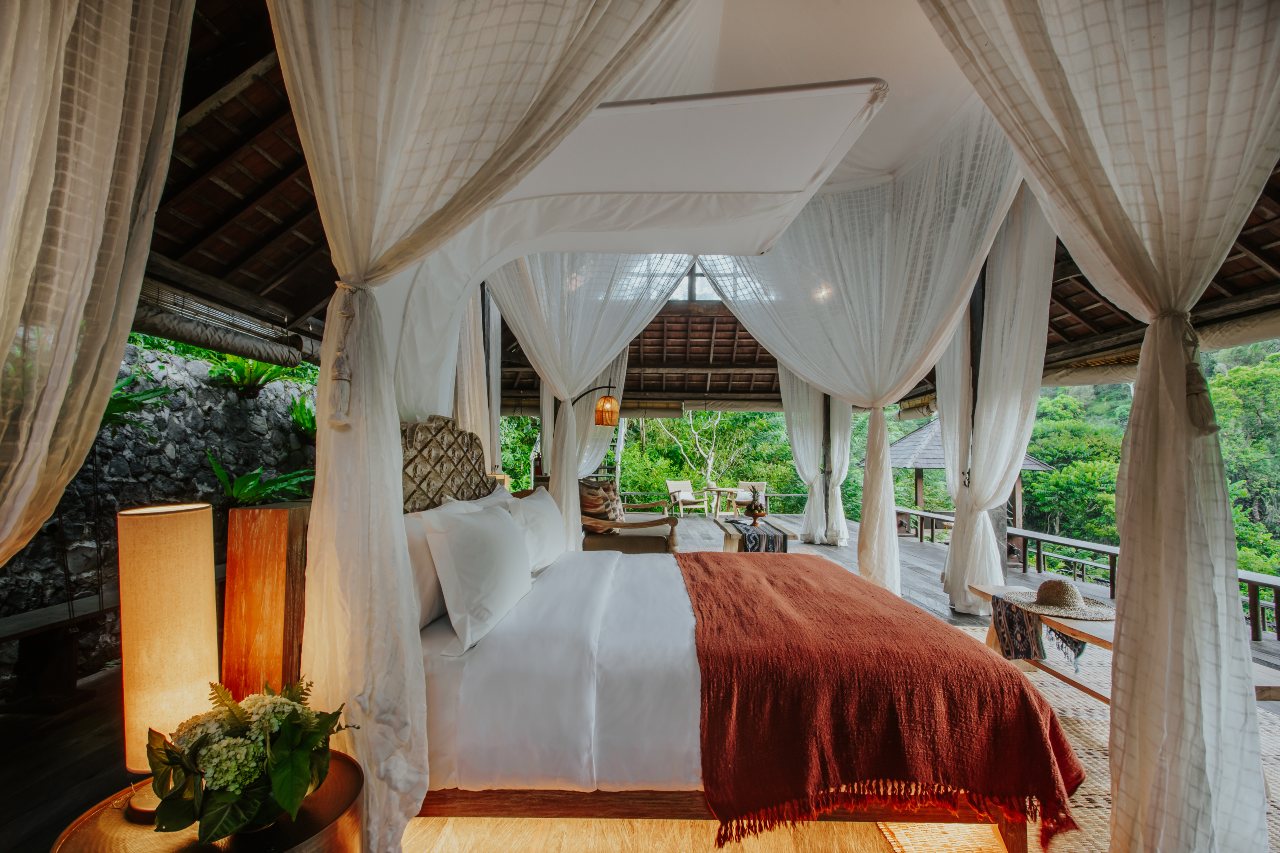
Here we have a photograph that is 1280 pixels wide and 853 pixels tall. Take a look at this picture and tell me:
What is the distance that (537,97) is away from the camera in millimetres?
1322

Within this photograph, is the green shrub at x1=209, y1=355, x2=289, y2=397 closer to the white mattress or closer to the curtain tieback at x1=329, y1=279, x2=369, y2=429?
the curtain tieback at x1=329, y1=279, x2=369, y2=429

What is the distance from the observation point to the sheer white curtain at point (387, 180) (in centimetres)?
128

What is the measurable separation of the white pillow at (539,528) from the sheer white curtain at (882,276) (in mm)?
2072

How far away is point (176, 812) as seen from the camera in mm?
986

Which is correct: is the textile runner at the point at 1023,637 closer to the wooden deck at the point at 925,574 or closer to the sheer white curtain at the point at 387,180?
the wooden deck at the point at 925,574

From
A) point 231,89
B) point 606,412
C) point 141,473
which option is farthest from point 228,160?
point 606,412

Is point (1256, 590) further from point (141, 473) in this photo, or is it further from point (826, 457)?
point (141, 473)

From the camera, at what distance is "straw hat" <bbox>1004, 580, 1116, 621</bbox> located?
241 cm

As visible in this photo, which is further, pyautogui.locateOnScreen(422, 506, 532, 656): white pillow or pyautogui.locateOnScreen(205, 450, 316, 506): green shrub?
pyautogui.locateOnScreen(205, 450, 316, 506): green shrub

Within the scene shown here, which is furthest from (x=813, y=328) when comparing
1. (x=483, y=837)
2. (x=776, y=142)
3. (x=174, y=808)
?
(x=174, y=808)

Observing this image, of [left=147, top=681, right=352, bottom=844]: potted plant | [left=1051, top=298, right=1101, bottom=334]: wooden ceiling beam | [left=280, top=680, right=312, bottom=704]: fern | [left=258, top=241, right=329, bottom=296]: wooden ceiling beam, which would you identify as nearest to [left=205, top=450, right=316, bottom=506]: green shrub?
[left=258, top=241, right=329, bottom=296]: wooden ceiling beam

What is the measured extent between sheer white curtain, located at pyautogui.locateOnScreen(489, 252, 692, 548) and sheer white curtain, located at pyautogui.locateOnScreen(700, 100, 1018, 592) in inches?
20.8

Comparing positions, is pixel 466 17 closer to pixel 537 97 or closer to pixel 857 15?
pixel 537 97

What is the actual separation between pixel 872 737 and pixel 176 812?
159 centimetres
